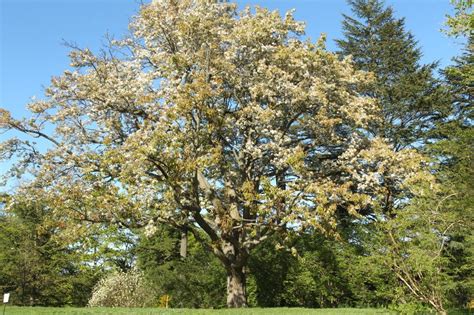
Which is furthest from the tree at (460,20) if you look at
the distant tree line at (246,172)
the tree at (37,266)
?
the tree at (37,266)

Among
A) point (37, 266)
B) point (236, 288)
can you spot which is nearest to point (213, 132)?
point (236, 288)

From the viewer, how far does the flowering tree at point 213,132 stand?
15.4m

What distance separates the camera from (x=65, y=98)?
1858cm

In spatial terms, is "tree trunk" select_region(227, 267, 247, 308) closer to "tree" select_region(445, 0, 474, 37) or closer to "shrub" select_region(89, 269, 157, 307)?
"shrub" select_region(89, 269, 157, 307)

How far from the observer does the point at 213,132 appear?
1773 centimetres

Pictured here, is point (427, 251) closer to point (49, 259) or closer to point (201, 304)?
point (201, 304)

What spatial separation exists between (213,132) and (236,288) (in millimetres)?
6467

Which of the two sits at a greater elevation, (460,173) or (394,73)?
(394,73)

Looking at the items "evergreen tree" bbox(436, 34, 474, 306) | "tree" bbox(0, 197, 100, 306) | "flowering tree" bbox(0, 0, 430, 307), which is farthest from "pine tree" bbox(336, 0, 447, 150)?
"tree" bbox(0, 197, 100, 306)

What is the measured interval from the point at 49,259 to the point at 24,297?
2.92 meters

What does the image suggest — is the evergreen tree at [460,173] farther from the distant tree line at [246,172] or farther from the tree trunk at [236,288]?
the tree trunk at [236,288]

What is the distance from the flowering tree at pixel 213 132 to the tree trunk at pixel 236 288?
45mm

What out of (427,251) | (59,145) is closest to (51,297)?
(59,145)

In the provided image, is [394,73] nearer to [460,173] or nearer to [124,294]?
[460,173]
